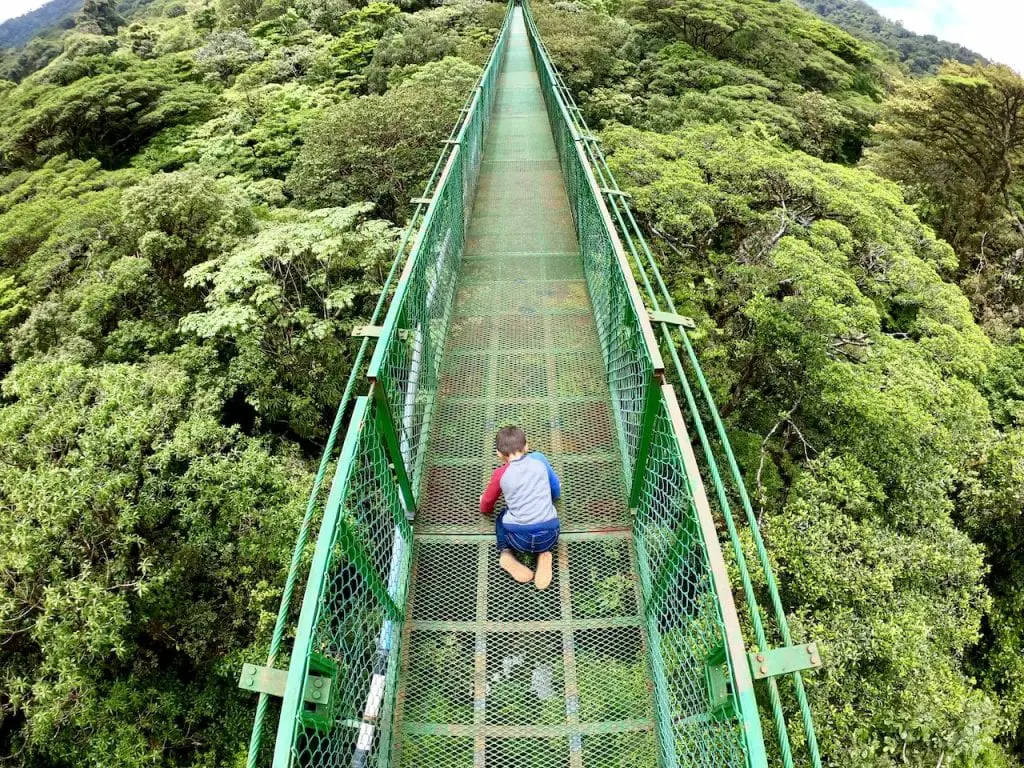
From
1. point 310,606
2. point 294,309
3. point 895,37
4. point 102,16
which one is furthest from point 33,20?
point 310,606

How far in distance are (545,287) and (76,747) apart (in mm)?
5979

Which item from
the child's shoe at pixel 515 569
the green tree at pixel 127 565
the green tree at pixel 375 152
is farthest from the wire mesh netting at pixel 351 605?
the green tree at pixel 375 152

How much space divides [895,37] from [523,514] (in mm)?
86004

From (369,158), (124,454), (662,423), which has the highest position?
(662,423)

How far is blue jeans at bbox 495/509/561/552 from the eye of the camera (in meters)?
2.88

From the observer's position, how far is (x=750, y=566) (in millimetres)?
5840

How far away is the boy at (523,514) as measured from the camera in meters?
2.88

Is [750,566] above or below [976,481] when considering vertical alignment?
above

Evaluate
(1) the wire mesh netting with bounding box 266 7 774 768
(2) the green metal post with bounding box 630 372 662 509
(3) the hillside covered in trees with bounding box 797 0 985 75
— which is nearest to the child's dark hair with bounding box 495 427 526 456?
(1) the wire mesh netting with bounding box 266 7 774 768

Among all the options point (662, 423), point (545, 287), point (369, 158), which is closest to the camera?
point (662, 423)

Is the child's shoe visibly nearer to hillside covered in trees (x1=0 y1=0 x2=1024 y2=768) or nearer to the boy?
the boy

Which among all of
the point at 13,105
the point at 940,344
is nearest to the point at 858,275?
the point at 940,344

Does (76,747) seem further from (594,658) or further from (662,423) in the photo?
(662,423)

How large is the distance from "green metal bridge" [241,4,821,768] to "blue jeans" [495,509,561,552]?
0.48 feet
